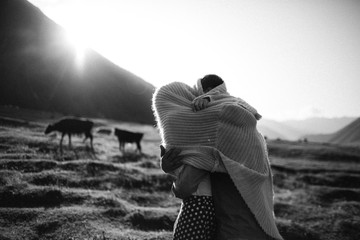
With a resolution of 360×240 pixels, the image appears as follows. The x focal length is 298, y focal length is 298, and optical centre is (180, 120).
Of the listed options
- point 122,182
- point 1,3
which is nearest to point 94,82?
point 1,3

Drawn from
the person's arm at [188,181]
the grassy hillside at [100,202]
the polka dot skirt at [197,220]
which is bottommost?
the grassy hillside at [100,202]

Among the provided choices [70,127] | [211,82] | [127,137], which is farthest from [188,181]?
[127,137]

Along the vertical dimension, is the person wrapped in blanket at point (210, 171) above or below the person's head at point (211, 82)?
below

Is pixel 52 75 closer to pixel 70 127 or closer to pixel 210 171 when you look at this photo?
pixel 70 127

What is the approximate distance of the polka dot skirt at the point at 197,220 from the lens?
11.0 ft

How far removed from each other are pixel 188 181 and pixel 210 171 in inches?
12.4

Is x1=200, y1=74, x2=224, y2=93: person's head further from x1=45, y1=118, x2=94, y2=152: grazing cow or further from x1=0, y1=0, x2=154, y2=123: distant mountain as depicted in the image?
x1=0, y1=0, x2=154, y2=123: distant mountain

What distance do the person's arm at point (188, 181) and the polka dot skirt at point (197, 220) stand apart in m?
0.12

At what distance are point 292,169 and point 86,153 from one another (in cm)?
2019

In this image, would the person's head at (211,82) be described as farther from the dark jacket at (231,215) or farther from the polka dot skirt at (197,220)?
the polka dot skirt at (197,220)

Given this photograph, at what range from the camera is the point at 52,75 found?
91.1 metres

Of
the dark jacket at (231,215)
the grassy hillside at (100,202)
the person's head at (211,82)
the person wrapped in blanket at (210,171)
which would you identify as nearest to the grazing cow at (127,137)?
the grassy hillside at (100,202)

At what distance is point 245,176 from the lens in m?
3.49

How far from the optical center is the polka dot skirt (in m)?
3.35
